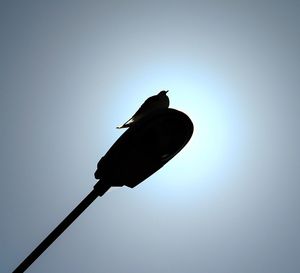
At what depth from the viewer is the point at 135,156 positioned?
1.82 meters

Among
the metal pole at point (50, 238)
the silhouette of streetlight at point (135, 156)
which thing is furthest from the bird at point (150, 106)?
the metal pole at point (50, 238)

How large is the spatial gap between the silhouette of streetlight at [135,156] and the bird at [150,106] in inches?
2.1

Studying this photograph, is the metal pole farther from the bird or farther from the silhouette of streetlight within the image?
the bird

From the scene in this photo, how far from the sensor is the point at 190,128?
1938 mm

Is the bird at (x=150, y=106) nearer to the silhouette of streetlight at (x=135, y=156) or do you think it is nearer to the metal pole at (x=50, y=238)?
the silhouette of streetlight at (x=135, y=156)

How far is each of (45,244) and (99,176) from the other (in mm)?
445

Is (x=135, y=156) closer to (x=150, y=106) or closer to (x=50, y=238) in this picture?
(x=150, y=106)

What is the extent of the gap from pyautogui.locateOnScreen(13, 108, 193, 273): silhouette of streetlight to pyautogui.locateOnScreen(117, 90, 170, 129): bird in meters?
Result: 0.05

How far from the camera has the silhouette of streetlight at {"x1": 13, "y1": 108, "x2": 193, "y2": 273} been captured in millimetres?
1754

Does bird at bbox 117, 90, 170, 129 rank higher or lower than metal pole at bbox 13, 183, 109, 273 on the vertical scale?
higher

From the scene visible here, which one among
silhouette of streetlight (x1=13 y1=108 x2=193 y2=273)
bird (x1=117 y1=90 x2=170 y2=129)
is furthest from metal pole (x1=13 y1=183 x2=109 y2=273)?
bird (x1=117 y1=90 x2=170 y2=129)

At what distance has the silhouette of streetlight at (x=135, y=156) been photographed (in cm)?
175

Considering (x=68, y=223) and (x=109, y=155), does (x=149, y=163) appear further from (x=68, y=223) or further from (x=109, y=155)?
(x=68, y=223)

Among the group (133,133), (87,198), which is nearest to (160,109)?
(133,133)
